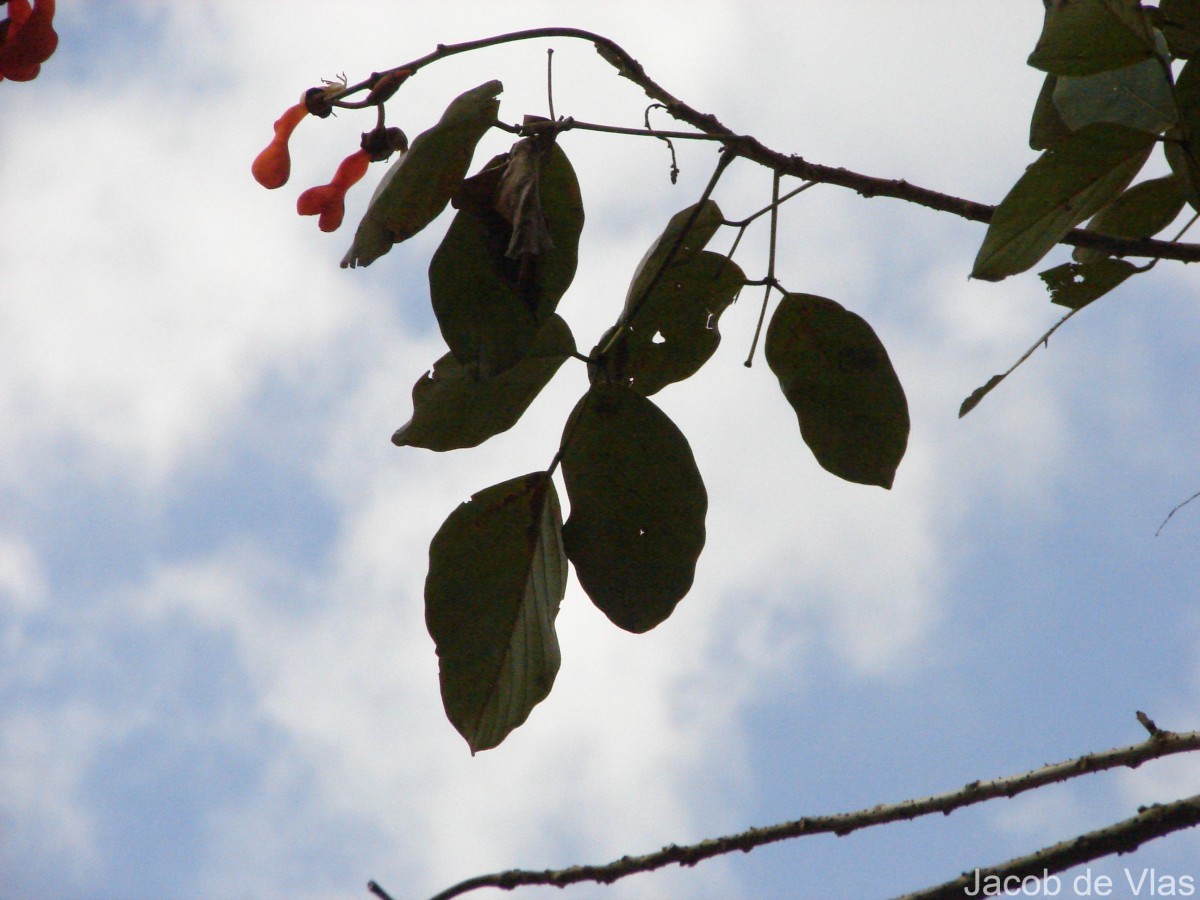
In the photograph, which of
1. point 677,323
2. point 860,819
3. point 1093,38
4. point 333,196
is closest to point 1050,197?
point 1093,38

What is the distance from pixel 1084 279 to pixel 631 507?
44 centimetres

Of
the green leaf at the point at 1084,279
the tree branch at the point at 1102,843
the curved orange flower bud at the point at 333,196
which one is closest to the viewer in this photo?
the tree branch at the point at 1102,843

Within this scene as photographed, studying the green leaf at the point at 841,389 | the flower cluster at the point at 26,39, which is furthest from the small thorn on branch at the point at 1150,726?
the flower cluster at the point at 26,39

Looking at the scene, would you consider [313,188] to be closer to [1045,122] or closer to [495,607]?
[495,607]

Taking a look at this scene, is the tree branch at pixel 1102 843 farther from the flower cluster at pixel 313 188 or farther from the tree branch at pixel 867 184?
the flower cluster at pixel 313 188

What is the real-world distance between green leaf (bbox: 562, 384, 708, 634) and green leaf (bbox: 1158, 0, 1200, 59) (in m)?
0.49

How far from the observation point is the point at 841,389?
90cm

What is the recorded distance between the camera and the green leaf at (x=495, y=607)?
863 millimetres

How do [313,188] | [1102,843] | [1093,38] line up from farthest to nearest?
[313,188] < [1093,38] < [1102,843]

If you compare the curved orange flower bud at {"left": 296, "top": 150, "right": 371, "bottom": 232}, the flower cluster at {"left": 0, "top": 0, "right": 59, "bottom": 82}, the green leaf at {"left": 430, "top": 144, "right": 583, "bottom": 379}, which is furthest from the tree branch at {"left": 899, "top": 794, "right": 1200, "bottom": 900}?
the flower cluster at {"left": 0, "top": 0, "right": 59, "bottom": 82}

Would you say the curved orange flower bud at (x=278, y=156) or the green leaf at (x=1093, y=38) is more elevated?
the curved orange flower bud at (x=278, y=156)

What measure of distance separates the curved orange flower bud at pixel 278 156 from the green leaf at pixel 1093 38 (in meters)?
0.68

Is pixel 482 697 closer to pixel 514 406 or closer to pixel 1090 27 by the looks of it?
pixel 514 406

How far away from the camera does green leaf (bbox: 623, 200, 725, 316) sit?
0.91m
